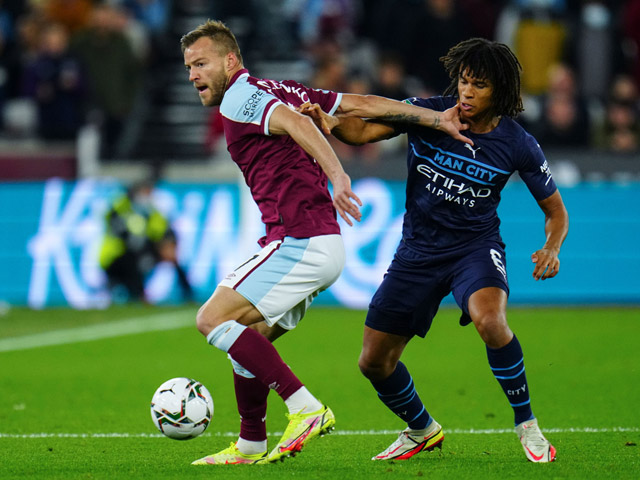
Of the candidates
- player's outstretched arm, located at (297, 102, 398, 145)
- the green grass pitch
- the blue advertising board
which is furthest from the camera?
the blue advertising board

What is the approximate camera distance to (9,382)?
369 inches

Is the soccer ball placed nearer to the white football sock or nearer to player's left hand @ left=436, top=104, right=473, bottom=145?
the white football sock

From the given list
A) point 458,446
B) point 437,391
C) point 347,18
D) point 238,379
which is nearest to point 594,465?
point 458,446

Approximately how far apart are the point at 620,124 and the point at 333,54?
410cm

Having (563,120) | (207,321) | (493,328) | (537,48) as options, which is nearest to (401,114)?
(493,328)

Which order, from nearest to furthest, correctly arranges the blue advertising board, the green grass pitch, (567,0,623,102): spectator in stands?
the green grass pitch < the blue advertising board < (567,0,623,102): spectator in stands

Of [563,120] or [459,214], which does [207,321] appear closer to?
[459,214]

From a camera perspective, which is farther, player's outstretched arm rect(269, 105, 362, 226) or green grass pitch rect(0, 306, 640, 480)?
green grass pitch rect(0, 306, 640, 480)

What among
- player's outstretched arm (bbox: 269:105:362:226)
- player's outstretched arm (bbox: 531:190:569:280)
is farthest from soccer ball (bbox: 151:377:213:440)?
player's outstretched arm (bbox: 531:190:569:280)

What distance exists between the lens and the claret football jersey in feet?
18.5

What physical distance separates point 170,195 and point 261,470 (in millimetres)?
9199

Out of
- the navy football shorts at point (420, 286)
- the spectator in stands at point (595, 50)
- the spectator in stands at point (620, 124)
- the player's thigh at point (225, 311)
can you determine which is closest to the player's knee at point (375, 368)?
the navy football shorts at point (420, 286)

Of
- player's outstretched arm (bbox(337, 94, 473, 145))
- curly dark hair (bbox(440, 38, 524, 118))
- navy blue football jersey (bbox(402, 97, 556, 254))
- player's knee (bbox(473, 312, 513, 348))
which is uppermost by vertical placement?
curly dark hair (bbox(440, 38, 524, 118))

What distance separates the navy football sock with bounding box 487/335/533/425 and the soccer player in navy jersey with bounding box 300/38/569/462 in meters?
0.01
